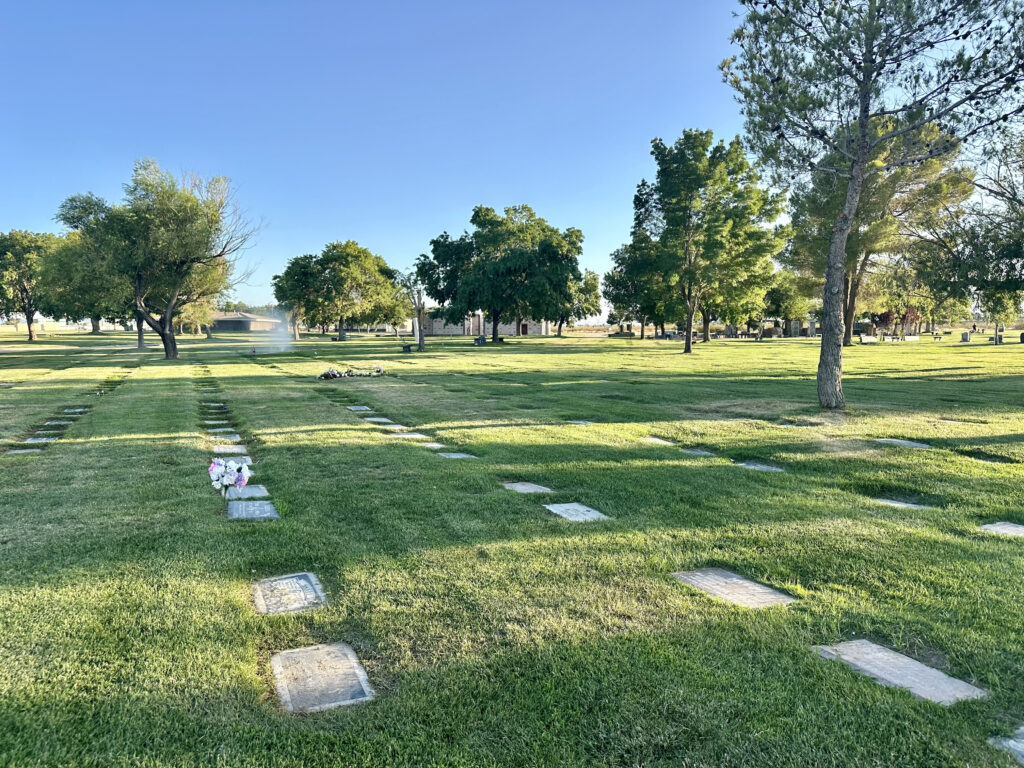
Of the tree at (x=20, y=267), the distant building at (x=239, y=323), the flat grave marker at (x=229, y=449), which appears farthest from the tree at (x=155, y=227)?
the distant building at (x=239, y=323)

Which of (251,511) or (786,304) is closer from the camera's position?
(251,511)

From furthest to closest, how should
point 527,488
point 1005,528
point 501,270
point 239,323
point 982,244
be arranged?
point 239,323 → point 501,270 → point 982,244 → point 527,488 → point 1005,528

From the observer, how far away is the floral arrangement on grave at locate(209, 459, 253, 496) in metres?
4.32

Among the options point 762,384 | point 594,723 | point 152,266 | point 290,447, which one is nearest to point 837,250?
point 762,384

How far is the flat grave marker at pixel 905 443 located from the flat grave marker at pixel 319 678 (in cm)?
636

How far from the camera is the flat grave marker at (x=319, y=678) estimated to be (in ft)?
6.37

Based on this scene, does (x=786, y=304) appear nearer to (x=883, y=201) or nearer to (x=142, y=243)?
(x=883, y=201)

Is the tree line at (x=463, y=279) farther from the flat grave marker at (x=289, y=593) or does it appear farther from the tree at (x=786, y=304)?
the flat grave marker at (x=289, y=593)

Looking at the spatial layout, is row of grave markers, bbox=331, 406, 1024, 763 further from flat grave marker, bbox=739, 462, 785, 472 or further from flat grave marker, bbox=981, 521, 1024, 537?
flat grave marker, bbox=739, 462, 785, 472

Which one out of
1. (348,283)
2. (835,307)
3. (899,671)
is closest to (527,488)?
(899,671)

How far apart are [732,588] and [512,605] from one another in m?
1.11

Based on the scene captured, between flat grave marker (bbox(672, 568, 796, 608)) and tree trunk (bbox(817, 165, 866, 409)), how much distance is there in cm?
700

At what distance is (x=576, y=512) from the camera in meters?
4.07

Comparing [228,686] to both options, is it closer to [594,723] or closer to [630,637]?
[594,723]
